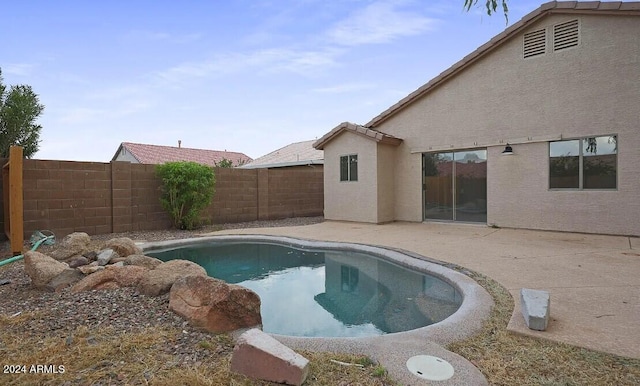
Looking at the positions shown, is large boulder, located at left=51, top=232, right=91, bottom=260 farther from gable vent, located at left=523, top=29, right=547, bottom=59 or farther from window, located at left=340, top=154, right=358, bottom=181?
gable vent, located at left=523, top=29, right=547, bottom=59

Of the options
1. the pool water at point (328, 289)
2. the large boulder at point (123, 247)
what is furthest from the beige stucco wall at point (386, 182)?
the large boulder at point (123, 247)

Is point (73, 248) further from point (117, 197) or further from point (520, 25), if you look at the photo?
point (520, 25)

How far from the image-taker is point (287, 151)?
22.7 metres

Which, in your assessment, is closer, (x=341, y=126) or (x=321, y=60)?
(x=341, y=126)

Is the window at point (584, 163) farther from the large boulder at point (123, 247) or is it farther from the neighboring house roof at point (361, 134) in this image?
the large boulder at point (123, 247)

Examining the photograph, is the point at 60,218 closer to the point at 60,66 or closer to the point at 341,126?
the point at 60,66

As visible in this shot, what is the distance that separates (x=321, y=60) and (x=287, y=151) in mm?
10088

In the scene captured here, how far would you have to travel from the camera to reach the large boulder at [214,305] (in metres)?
3.11

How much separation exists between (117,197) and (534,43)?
12.0 meters

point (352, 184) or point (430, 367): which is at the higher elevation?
point (352, 184)

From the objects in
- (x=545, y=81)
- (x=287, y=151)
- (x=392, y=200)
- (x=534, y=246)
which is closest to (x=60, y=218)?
(x=392, y=200)

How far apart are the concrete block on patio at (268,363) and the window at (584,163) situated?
9075mm

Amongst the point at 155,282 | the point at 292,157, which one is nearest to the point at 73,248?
the point at 155,282

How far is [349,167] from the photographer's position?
39.2ft
